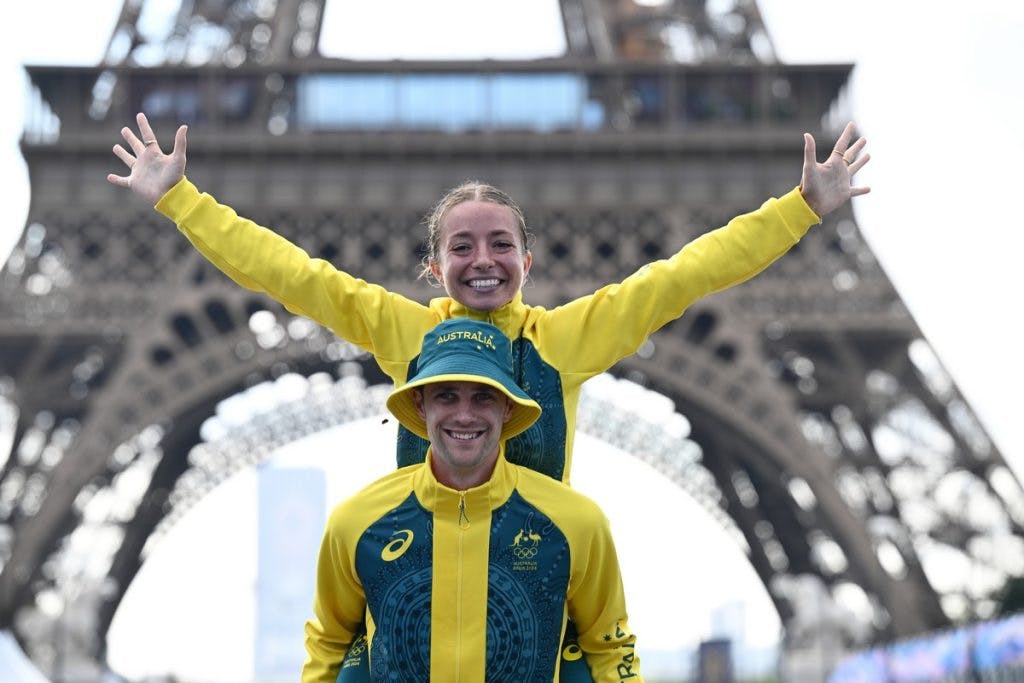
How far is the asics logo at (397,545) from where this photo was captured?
3.57 metres

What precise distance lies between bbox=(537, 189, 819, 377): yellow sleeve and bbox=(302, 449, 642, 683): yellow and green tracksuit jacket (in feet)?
1.44

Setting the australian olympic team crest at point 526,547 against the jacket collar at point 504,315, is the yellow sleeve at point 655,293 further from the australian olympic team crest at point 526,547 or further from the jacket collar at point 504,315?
the australian olympic team crest at point 526,547

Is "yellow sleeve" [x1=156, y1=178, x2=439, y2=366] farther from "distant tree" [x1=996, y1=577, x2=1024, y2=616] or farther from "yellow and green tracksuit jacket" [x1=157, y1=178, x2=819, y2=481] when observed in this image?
"distant tree" [x1=996, y1=577, x2=1024, y2=616]

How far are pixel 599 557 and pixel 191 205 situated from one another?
3.83ft

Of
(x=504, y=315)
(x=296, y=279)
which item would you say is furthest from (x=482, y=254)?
(x=296, y=279)

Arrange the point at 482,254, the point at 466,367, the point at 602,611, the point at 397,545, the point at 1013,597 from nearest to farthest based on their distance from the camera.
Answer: the point at 466,367
the point at 397,545
the point at 602,611
the point at 482,254
the point at 1013,597

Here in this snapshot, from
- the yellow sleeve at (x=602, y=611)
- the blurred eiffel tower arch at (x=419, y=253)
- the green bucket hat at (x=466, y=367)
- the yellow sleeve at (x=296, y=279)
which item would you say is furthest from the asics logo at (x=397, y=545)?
the blurred eiffel tower arch at (x=419, y=253)

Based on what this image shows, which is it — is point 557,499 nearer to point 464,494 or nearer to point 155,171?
point 464,494

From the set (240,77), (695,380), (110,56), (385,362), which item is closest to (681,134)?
(695,380)

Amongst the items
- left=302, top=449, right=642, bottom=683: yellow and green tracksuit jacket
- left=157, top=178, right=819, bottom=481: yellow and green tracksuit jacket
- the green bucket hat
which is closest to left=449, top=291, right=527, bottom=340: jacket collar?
left=157, top=178, right=819, bottom=481: yellow and green tracksuit jacket

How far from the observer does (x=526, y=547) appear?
3586 mm

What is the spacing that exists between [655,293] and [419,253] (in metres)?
18.6

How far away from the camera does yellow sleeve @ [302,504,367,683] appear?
3.63 metres

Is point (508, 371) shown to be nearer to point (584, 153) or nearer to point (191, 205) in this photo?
point (191, 205)
